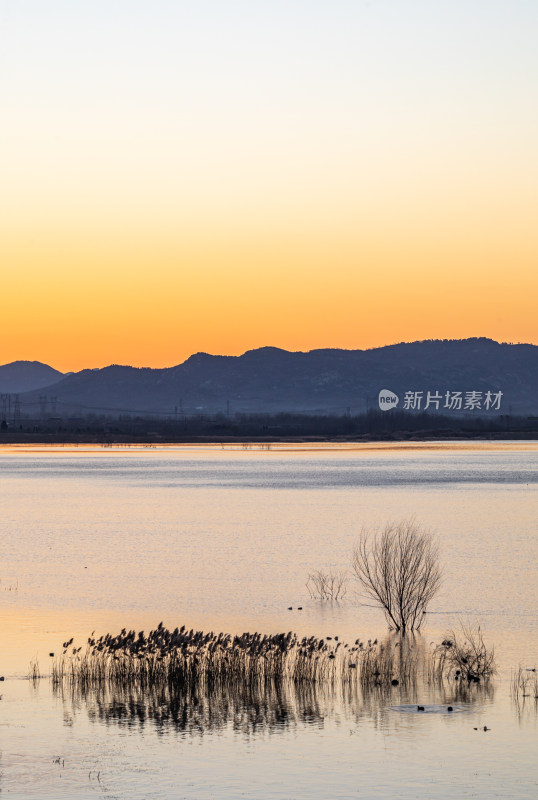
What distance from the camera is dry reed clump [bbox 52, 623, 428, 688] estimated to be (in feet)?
68.0

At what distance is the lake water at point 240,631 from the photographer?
15328 mm

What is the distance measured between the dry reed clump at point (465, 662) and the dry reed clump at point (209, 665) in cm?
64

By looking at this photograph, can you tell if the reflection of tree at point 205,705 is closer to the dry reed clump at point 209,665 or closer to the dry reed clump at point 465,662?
the dry reed clump at point 209,665

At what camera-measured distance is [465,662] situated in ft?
69.8

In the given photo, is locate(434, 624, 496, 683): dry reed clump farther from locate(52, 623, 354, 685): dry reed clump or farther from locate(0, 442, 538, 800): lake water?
locate(52, 623, 354, 685): dry reed clump

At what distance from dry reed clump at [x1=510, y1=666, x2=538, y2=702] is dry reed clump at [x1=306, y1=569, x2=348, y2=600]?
10.8 m

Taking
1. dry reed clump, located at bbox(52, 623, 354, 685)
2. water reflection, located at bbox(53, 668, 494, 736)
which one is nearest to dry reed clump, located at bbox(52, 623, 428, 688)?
dry reed clump, located at bbox(52, 623, 354, 685)

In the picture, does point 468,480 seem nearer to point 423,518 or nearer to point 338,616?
point 423,518

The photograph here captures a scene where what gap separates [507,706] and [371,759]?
12.5 feet

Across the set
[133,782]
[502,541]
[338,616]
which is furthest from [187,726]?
[502,541]

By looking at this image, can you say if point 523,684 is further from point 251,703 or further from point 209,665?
point 209,665

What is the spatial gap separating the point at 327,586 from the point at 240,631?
770 centimetres

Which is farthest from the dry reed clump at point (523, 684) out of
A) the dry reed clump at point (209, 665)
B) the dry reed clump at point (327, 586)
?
the dry reed clump at point (327, 586)

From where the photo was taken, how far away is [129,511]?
65.7m
